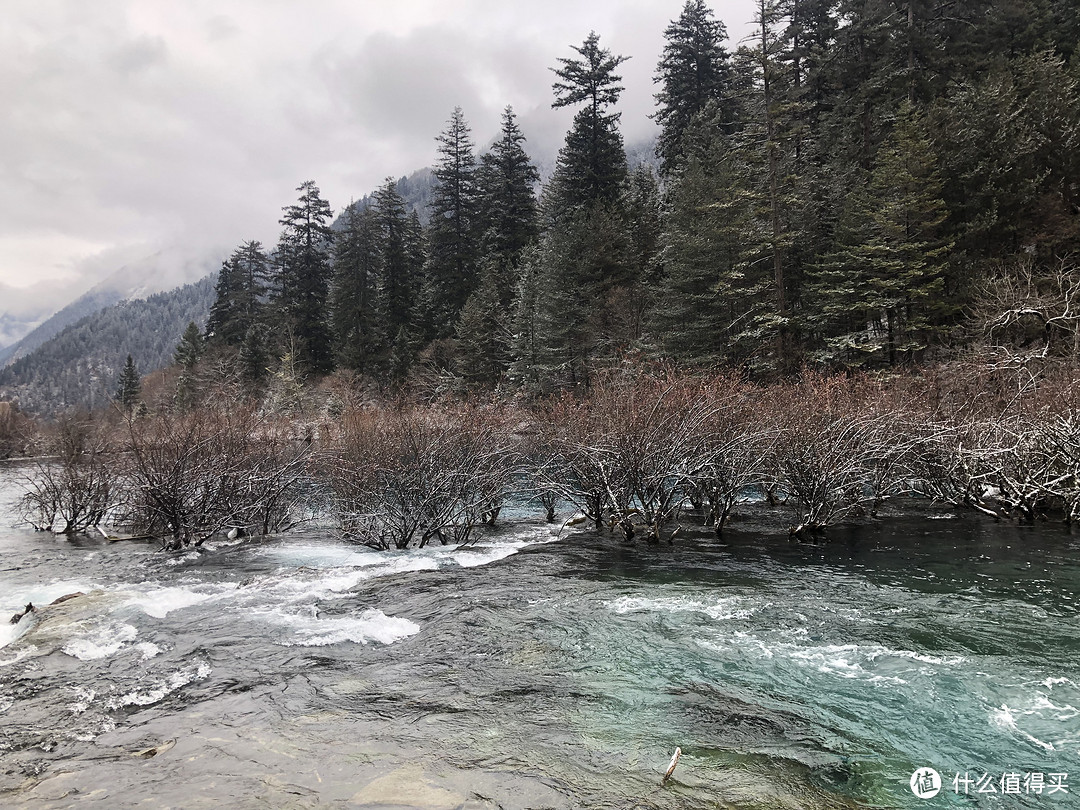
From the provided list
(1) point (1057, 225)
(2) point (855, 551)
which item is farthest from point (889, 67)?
(2) point (855, 551)

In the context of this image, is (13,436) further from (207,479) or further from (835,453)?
(835,453)

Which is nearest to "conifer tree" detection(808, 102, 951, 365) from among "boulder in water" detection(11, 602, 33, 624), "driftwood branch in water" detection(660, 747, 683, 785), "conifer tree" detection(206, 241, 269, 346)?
"driftwood branch in water" detection(660, 747, 683, 785)

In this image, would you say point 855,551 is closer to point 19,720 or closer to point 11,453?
point 19,720

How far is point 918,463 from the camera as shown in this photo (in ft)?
45.9

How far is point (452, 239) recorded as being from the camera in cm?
4944

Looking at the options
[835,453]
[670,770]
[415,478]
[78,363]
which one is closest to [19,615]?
[415,478]

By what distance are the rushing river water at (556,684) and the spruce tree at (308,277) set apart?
4330 cm

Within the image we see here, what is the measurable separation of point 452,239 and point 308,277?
14.5 meters

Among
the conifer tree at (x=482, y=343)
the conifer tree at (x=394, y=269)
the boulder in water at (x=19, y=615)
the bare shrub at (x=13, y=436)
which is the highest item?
the conifer tree at (x=394, y=269)

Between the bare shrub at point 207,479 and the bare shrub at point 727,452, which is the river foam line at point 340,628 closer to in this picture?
the bare shrub at point 207,479

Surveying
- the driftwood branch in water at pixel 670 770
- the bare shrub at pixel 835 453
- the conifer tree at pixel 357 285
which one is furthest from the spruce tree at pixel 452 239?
the driftwood branch in water at pixel 670 770

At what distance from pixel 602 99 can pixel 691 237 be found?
20374 millimetres

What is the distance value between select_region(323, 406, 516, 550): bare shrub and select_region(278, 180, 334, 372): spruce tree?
3985 centimetres

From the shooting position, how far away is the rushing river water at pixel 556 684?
4.19 meters
